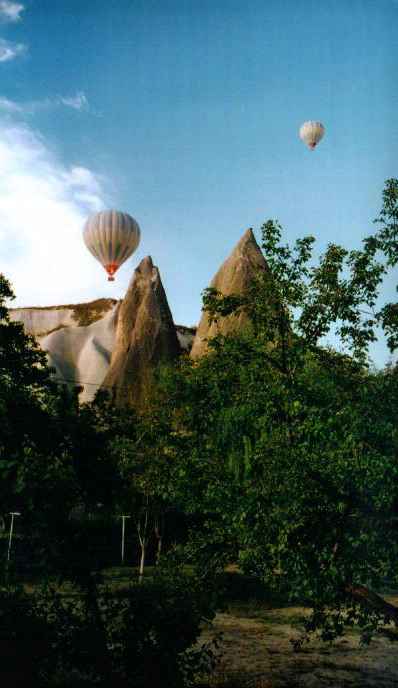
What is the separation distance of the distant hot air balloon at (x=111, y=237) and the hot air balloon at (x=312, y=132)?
1777cm

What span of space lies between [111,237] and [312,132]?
20854 millimetres

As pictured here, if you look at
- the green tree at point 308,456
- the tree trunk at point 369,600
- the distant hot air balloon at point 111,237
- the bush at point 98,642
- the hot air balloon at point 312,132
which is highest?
the hot air balloon at point 312,132

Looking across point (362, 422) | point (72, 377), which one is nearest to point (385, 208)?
point (362, 422)

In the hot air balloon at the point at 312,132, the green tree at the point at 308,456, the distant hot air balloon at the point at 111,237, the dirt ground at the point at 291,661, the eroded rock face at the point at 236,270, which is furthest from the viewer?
the eroded rock face at the point at 236,270

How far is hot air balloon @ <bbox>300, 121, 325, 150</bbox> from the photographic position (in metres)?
59.2

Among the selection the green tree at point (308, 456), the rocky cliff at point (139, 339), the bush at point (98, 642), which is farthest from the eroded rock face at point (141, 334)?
the bush at point (98, 642)

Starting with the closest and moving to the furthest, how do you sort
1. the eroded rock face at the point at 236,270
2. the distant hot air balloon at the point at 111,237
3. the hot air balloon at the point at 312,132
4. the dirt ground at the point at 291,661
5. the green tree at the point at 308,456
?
the green tree at the point at 308,456
the dirt ground at the point at 291,661
the distant hot air balloon at the point at 111,237
the hot air balloon at the point at 312,132
the eroded rock face at the point at 236,270

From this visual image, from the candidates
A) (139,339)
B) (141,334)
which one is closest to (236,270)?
(141,334)

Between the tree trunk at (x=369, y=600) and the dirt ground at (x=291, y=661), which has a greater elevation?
the tree trunk at (x=369, y=600)

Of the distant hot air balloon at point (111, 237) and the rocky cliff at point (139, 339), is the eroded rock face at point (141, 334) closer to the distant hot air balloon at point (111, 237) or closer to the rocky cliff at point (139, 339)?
the rocky cliff at point (139, 339)

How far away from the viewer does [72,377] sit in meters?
84.5

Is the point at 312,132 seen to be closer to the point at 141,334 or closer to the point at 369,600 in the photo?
the point at 141,334

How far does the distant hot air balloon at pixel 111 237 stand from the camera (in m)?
55.0

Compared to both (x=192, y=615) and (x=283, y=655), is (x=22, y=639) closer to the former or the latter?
(x=192, y=615)
